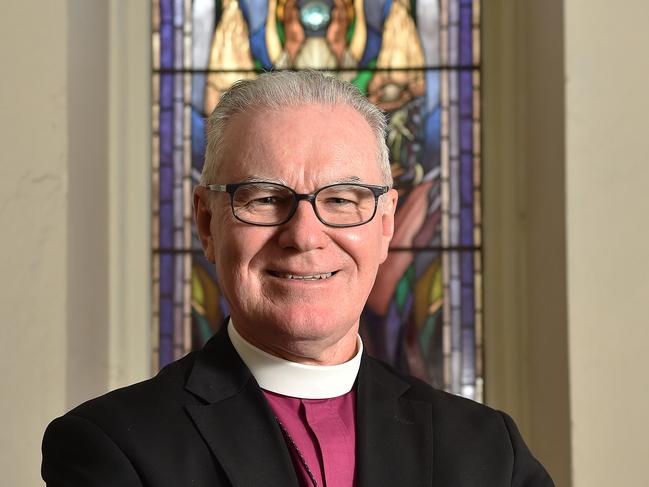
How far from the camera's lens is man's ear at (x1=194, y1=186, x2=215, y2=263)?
1985 mm

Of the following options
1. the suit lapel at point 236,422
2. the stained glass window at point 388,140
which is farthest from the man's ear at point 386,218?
the stained glass window at point 388,140

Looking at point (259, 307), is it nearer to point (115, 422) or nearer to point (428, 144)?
point (115, 422)

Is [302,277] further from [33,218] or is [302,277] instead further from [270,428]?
[33,218]

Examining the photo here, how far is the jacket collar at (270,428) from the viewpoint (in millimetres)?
1829

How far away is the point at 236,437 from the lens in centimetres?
186

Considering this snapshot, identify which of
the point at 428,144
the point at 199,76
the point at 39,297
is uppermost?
the point at 199,76

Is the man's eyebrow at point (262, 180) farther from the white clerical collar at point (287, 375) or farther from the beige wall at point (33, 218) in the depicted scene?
the beige wall at point (33, 218)

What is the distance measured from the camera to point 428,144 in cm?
411

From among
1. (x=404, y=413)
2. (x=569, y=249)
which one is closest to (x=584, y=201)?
(x=569, y=249)

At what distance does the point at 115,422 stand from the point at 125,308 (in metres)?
A: 2.20

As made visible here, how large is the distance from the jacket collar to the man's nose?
1.03 ft

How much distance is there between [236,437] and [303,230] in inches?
15.7

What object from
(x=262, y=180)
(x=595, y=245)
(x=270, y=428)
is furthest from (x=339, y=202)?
(x=595, y=245)

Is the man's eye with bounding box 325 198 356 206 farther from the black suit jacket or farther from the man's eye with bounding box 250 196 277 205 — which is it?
the black suit jacket
